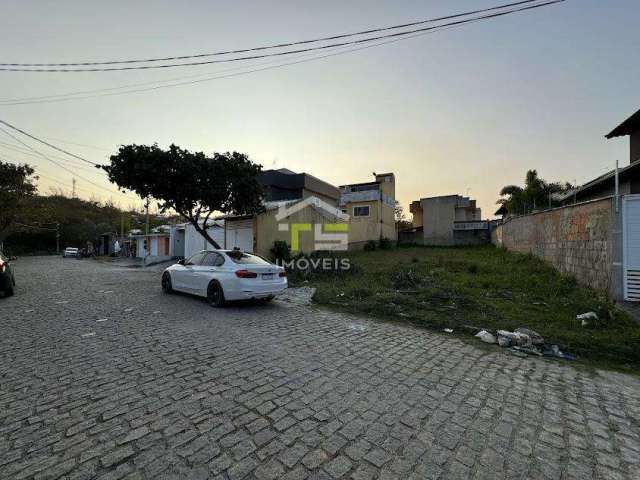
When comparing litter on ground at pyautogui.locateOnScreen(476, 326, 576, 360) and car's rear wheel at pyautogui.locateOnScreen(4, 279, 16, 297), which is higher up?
car's rear wheel at pyautogui.locateOnScreen(4, 279, 16, 297)

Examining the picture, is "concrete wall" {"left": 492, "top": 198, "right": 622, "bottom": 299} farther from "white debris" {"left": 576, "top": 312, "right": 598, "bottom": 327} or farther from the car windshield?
the car windshield

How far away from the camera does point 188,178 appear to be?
1237 cm

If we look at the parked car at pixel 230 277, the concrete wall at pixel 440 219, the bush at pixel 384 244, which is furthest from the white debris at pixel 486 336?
the concrete wall at pixel 440 219

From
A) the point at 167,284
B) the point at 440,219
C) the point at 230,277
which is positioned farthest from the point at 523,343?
the point at 440,219

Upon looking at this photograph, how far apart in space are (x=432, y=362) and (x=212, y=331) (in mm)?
3654

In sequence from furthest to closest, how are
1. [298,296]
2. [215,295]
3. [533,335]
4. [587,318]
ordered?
1. [298,296]
2. [215,295]
3. [587,318]
4. [533,335]

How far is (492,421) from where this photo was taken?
107 inches

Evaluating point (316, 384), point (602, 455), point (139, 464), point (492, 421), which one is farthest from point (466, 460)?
point (139, 464)

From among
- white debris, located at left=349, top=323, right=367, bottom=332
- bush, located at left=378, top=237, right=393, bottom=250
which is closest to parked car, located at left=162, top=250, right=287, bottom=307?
white debris, located at left=349, top=323, right=367, bottom=332

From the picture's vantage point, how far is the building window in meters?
29.2

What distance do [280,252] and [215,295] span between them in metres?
8.28

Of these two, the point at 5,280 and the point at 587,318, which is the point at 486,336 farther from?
the point at 5,280
